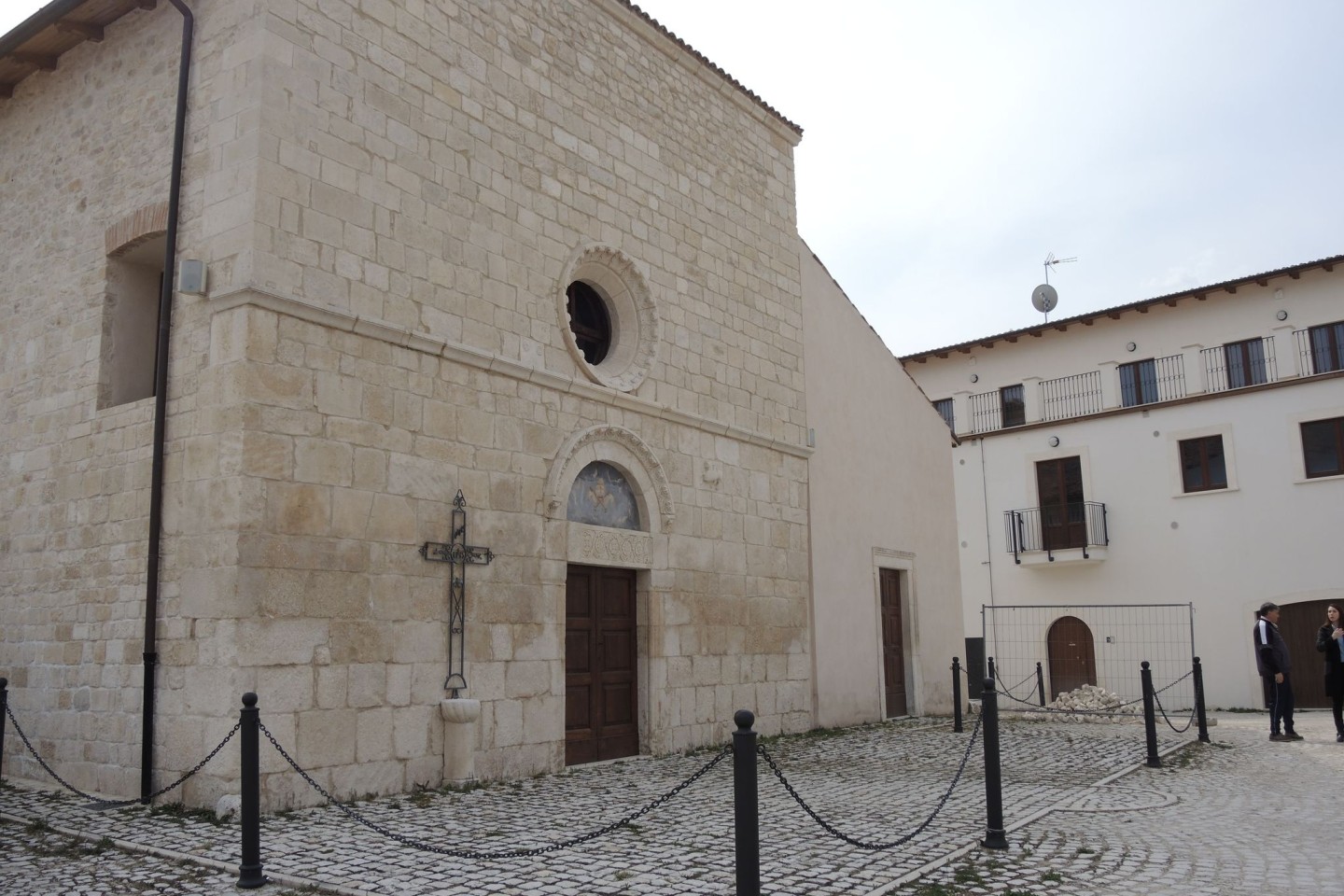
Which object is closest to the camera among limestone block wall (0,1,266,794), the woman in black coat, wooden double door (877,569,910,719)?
limestone block wall (0,1,266,794)

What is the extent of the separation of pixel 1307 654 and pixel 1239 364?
18.9 feet

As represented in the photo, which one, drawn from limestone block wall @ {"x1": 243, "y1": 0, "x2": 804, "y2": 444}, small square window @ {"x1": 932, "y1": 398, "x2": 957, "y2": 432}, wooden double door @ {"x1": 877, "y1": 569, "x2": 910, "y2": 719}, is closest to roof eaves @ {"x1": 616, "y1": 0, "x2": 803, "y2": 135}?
limestone block wall @ {"x1": 243, "y1": 0, "x2": 804, "y2": 444}

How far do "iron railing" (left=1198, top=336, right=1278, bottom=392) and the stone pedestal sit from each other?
703 inches

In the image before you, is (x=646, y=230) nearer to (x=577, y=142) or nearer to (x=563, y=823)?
(x=577, y=142)

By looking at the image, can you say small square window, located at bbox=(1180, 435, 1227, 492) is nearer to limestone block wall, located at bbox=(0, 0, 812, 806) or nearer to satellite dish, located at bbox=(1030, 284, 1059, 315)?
satellite dish, located at bbox=(1030, 284, 1059, 315)

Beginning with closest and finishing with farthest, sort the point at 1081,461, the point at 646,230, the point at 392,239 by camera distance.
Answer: the point at 392,239, the point at 646,230, the point at 1081,461

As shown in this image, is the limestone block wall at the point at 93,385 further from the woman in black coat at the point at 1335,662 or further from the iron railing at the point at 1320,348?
the iron railing at the point at 1320,348

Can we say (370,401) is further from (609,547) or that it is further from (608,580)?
(608,580)

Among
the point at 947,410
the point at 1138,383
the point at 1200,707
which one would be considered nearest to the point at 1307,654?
the point at 1138,383

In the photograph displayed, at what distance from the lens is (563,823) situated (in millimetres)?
6734

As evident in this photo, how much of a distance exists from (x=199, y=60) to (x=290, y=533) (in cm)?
378

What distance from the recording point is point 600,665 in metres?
10.2

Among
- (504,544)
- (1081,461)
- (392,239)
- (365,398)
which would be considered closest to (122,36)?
(392,239)

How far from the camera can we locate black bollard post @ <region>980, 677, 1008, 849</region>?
602 centimetres
